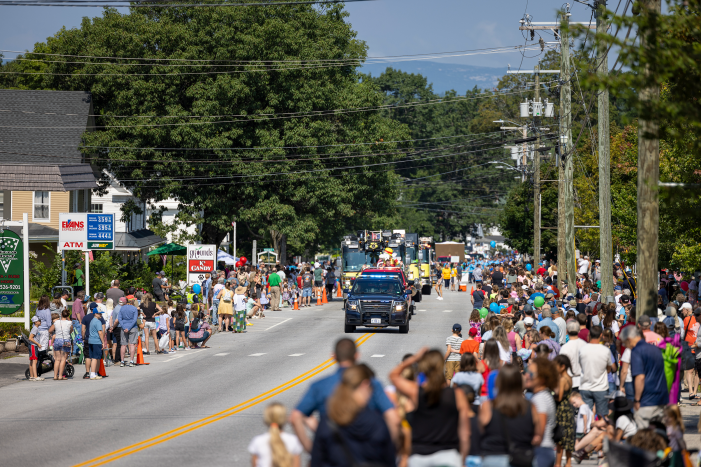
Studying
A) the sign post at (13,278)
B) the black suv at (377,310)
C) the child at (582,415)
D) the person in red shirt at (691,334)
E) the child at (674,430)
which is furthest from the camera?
the black suv at (377,310)

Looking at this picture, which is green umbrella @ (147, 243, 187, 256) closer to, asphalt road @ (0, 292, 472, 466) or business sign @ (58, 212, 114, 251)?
asphalt road @ (0, 292, 472, 466)

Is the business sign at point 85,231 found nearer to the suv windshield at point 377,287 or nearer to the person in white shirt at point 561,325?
the suv windshield at point 377,287

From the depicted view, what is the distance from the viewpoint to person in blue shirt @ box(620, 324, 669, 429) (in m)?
11.1

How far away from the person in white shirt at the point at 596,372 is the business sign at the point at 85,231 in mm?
19696

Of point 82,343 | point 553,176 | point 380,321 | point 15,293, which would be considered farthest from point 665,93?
point 553,176

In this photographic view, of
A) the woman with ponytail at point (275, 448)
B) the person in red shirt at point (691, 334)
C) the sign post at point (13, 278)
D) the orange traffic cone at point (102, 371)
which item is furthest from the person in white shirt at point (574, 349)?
the sign post at point (13, 278)

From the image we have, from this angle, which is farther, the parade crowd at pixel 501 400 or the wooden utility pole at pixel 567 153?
the wooden utility pole at pixel 567 153

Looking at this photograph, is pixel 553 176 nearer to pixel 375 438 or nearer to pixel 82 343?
pixel 82 343

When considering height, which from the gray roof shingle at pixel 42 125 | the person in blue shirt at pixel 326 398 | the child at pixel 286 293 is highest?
the gray roof shingle at pixel 42 125

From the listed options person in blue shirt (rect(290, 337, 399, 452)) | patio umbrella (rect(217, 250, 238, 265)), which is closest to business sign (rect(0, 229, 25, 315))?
person in blue shirt (rect(290, 337, 399, 452))

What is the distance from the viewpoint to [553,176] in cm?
5659

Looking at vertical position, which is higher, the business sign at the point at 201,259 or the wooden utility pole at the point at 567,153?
the wooden utility pole at the point at 567,153

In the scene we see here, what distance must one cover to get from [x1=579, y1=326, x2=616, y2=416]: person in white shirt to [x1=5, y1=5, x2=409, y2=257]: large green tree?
115 ft

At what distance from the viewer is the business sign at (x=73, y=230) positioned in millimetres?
27594
